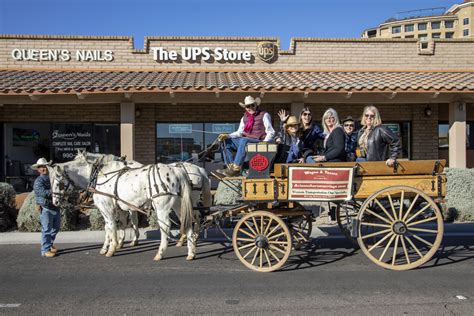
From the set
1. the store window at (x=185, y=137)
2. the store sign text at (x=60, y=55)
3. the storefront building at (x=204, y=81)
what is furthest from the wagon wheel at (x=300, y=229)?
the store sign text at (x=60, y=55)

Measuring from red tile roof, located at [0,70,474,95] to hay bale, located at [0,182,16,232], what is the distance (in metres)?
2.42

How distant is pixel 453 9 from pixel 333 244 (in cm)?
12810

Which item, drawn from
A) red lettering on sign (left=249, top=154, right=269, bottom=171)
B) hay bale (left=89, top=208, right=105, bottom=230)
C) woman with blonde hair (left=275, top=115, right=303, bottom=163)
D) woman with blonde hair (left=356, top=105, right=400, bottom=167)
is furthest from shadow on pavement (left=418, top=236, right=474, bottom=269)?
hay bale (left=89, top=208, right=105, bottom=230)

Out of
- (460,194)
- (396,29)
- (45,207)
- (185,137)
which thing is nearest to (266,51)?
(185,137)

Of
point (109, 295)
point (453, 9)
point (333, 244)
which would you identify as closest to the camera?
point (109, 295)

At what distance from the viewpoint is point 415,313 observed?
402 centimetres

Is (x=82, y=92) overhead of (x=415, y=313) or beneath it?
overhead

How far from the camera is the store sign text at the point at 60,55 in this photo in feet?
39.7

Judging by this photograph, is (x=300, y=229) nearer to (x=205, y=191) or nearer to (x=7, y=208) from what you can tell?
(x=205, y=191)

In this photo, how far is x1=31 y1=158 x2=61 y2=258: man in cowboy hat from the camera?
643cm

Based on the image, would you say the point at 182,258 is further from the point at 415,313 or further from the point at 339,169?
the point at 415,313

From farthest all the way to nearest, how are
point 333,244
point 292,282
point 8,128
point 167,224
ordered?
Result: point 8,128
point 333,244
point 167,224
point 292,282

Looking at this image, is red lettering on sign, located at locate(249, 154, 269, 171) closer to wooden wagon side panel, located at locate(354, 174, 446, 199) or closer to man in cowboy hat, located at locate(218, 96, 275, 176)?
man in cowboy hat, located at locate(218, 96, 275, 176)

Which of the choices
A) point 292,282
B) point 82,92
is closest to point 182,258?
point 292,282
